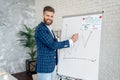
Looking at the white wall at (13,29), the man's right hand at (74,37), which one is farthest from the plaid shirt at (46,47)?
the white wall at (13,29)

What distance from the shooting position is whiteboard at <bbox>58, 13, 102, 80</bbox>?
87.0 inches

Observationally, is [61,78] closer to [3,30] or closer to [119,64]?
[119,64]

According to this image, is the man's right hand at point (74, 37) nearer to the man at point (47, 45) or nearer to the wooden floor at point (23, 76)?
the man at point (47, 45)

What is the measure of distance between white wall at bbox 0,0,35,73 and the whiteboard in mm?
2190

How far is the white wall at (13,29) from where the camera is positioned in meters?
4.30

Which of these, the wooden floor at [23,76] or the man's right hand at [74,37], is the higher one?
the man's right hand at [74,37]

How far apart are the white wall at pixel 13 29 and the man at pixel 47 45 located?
228 cm

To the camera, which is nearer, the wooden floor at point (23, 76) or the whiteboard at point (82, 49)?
the whiteboard at point (82, 49)

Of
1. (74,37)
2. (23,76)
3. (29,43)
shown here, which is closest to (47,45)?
(74,37)

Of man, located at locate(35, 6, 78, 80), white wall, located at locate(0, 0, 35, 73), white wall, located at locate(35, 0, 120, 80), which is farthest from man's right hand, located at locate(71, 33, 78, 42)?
white wall, located at locate(0, 0, 35, 73)

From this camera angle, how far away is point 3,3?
4242 mm

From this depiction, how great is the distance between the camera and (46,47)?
2.30 m

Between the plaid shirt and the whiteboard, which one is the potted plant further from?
the plaid shirt

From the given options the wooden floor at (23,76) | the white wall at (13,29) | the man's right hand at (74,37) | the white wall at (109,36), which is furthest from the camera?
the white wall at (13,29)
